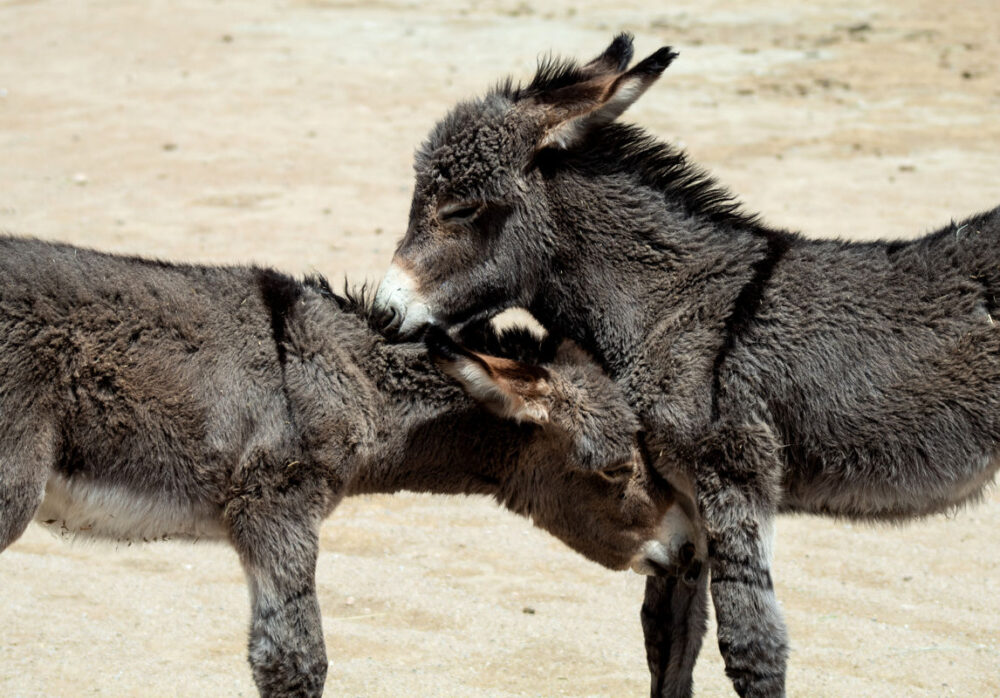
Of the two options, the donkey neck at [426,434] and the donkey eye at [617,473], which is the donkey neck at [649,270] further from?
the donkey neck at [426,434]

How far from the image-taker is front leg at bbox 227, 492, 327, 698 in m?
5.09

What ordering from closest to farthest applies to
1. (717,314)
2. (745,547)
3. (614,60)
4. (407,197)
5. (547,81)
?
(745,547)
(717,314)
(547,81)
(614,60)
(407,197)

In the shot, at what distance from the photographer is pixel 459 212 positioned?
5.68 m

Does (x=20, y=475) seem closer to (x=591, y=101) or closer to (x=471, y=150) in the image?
(x=471, y=150)

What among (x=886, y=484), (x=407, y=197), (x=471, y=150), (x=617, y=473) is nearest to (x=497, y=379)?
(x=617, y=473)

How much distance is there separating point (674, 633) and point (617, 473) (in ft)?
2.66

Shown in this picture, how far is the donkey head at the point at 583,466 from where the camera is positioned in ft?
17.5

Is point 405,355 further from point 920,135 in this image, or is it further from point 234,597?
point 920,135

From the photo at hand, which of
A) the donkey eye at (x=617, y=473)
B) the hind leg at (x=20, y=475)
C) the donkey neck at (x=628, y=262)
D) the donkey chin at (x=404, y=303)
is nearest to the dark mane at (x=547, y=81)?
the donkey neck at (x=628, y=262)

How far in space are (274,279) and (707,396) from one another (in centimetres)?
186

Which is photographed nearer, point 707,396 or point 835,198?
point 707,396

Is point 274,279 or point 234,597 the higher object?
point 274,279

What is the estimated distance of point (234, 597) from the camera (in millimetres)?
6875

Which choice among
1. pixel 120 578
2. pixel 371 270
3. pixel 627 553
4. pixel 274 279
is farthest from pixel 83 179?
pixel 627 553
